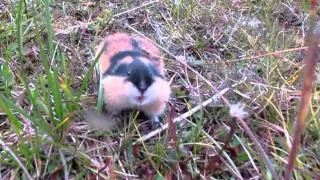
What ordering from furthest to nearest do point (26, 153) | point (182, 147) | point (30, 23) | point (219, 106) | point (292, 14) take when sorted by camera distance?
point (292, 14), point (30, 23), point (219, 106), point (182, 147), point (26, 153)

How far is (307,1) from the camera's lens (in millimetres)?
3691

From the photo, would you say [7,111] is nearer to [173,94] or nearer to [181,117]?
[181,117]

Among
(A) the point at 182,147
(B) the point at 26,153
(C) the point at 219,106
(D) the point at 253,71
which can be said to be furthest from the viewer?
(D) the point at 253,71

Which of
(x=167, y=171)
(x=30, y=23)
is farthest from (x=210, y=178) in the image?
(x=30, y=23)

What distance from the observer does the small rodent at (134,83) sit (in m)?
2.32

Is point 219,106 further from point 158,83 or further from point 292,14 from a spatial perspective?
point 292,14

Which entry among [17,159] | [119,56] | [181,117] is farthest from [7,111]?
[181,117]

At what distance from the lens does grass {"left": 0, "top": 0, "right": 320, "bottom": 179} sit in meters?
2.07

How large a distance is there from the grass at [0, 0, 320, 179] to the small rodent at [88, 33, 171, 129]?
0.10 m

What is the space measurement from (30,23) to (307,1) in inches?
81.2

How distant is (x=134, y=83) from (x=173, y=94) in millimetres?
488

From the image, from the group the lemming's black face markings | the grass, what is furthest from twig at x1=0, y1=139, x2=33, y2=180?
the lemming's black face markings

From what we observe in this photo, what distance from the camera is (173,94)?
2.75 meters

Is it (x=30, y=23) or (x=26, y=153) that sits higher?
(x=30, y=23)
